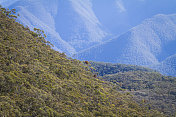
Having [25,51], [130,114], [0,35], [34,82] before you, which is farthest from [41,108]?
[130,114]

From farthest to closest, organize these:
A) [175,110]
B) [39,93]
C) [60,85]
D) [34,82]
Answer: [175,110] < [60,85] < [34,82] < [39,93]

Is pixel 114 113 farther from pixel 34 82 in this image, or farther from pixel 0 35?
pixel 0 35

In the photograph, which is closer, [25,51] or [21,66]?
[21,66]

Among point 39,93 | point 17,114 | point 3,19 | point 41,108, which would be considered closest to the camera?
point 17,114

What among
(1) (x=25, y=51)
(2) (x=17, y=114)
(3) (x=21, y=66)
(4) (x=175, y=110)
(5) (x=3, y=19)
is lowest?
(2) (x=17, y=114)

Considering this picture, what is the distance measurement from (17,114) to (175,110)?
34811 millimetres

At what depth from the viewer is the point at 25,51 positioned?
797 inches

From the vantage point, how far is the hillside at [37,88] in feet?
44.8

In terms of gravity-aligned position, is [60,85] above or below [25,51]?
below

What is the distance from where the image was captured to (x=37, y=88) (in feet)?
52.3

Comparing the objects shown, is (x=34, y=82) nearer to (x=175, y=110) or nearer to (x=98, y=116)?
(x=98, y=116)

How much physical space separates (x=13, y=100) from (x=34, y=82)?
3452mm

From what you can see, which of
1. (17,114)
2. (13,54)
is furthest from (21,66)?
(17,114)

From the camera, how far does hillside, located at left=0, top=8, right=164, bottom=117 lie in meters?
13.7
